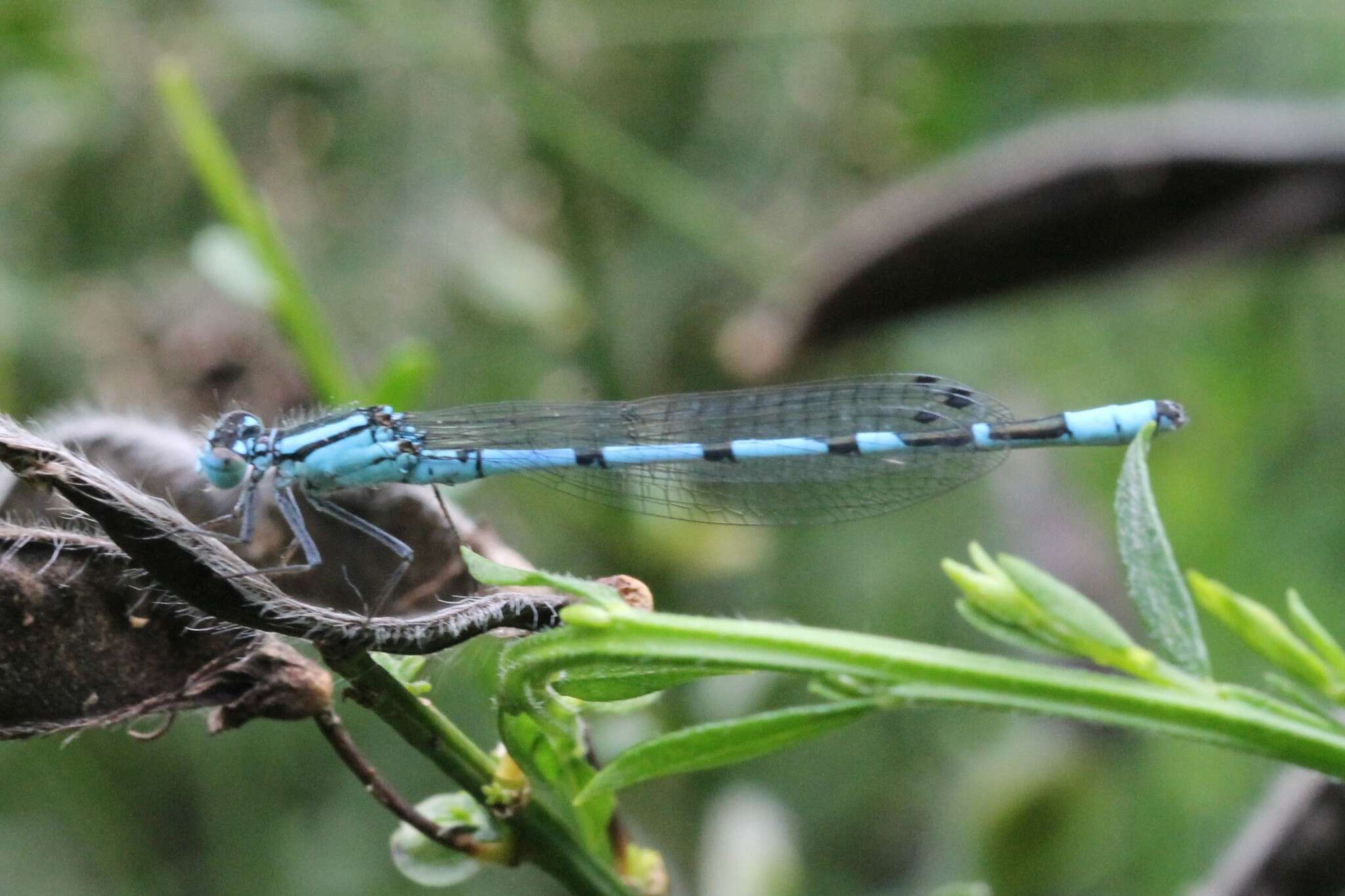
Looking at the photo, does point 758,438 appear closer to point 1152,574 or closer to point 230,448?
point 230,448

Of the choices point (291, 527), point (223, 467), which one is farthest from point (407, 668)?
point (223, 467)

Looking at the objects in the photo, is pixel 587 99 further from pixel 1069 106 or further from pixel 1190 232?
pixel 1190 232

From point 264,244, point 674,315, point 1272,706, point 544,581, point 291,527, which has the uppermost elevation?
point 674,315

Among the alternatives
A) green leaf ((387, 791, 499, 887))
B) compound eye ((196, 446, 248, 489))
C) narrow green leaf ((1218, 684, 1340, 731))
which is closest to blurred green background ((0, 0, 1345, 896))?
compound eye ((196, 446, 248, 489))

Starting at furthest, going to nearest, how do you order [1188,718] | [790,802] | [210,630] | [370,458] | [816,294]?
[790,802], [816,294], [370,458], [210,630], [1188,718]

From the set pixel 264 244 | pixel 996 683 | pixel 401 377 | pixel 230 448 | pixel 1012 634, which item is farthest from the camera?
pixel 264 244

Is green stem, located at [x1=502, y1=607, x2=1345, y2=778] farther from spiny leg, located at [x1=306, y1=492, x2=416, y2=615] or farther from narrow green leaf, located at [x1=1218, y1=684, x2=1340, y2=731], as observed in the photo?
spiny leg, located at [x1=306, y1=492, x2=416, y2=615]

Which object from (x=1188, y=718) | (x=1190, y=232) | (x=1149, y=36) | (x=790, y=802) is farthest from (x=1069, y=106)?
(x=1188, y=718)

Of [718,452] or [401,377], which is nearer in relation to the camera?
[401,377]
